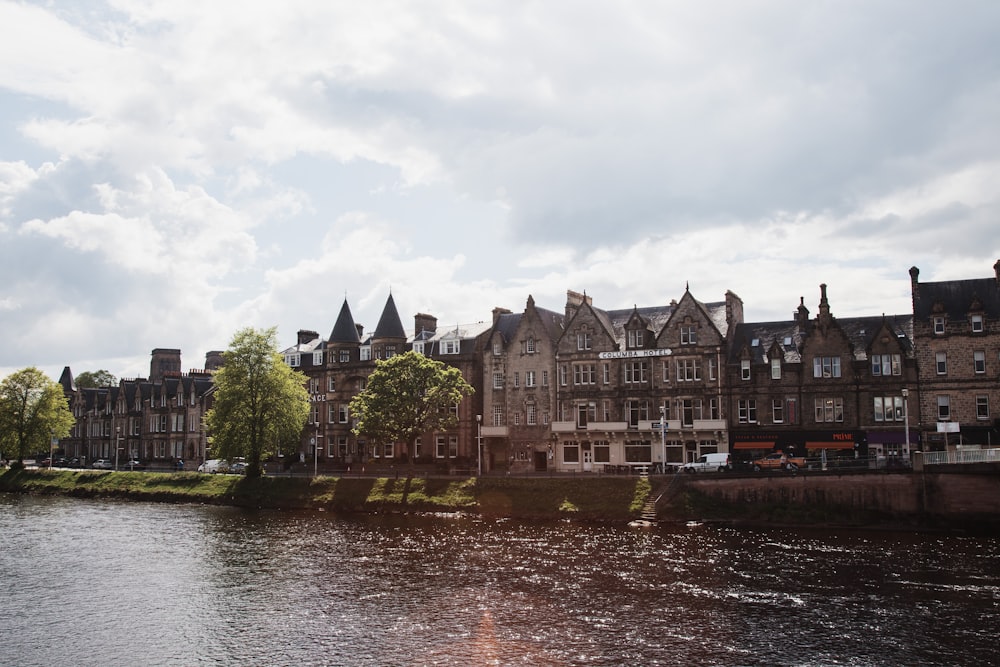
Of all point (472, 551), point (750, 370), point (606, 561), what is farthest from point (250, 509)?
point (750, 370)

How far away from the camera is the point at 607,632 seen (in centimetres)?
3030

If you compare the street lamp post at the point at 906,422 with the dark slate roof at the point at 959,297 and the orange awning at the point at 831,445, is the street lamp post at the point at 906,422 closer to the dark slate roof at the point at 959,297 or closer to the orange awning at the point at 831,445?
the orange awning at the point at 831,445

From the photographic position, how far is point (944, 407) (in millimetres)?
66562

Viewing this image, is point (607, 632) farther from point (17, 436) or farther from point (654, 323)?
point (17, 436)

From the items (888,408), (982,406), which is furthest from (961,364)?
(888,408)

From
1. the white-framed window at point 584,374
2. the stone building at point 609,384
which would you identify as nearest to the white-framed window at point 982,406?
the stone building at point 609,384

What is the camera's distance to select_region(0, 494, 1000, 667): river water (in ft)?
93.4

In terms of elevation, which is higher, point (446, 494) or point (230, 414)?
point (230, 414)

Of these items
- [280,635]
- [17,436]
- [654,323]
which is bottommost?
[280,635]

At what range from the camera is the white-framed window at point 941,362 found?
6688 cm

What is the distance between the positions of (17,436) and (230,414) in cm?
3991

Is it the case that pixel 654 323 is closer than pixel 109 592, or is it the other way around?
pixel 109 592

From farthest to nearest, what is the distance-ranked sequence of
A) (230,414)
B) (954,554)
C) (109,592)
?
(230,414)
(954,554)
(109,592)

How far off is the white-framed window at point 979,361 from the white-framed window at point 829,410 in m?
10.1
